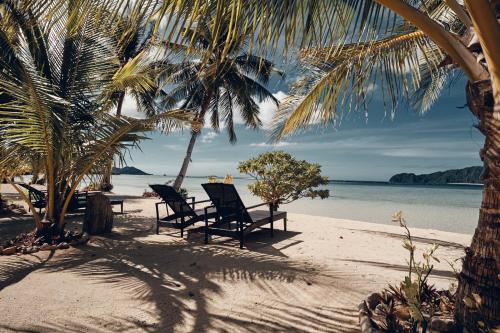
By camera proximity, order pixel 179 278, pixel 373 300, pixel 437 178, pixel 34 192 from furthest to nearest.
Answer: pixel 437 178 < pixel 34 192 < pixel 179 278 < pixel 373 300

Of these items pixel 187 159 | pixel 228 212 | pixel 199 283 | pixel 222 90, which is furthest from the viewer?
pixel 222 90

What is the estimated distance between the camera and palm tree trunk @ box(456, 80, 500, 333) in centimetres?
188

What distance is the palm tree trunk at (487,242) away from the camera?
1.88m

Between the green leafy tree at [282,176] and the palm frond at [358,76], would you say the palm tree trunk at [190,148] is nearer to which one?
the green leafy tree at [282,176]

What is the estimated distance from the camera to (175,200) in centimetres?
569

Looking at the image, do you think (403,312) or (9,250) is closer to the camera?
(403,312)

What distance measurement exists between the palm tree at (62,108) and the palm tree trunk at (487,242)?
164 inches

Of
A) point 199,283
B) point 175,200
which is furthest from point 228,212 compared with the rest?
point 199,283

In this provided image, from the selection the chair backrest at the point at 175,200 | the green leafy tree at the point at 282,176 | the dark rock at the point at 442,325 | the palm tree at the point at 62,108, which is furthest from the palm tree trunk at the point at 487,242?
the green leafy tree at the point at 282,176

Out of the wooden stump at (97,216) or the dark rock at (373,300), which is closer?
the dark rock at (373,300)

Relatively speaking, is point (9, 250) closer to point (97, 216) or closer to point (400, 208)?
point (97, 216)

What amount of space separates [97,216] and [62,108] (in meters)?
2.26

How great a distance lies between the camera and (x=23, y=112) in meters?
4.25

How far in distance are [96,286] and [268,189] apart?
23.2ft
